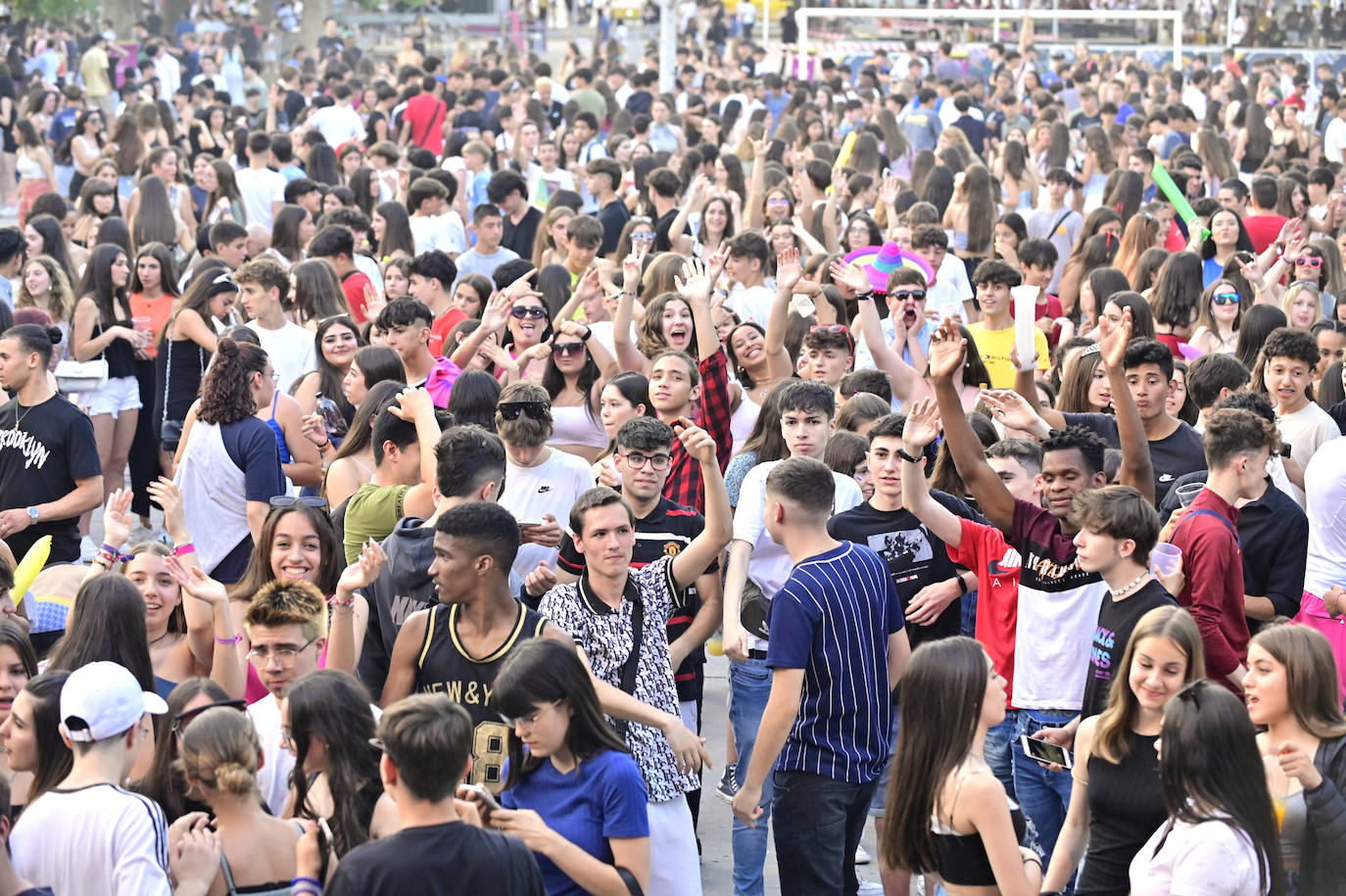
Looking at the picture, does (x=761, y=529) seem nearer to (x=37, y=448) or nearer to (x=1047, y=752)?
(x=1047, y=752)

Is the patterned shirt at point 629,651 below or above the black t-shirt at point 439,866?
below

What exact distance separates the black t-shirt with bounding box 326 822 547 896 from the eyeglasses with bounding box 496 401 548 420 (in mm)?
2733

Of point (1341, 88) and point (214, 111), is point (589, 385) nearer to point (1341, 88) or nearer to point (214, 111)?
point (214, 111)

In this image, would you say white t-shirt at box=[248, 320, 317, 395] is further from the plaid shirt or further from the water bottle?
the plaid shirt

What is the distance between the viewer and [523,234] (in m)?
11.9

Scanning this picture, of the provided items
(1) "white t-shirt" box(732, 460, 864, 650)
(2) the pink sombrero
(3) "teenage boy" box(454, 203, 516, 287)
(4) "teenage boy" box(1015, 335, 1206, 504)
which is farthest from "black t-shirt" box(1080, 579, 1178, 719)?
(3) "teenage boy" box(454, 203, 516, 287)

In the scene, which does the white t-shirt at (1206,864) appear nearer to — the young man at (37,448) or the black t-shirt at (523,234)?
the young man at (37,448)

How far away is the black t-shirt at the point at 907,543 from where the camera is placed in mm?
5582

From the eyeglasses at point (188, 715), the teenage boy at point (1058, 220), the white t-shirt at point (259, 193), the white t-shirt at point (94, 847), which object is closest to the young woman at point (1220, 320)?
the teenage boy at point (1058, 220)

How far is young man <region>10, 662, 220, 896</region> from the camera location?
143 inches

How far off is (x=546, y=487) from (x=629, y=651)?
1330 millimetres

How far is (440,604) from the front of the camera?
4.52 m

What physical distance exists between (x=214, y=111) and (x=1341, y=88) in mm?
16644

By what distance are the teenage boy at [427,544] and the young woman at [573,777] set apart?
1.20m
